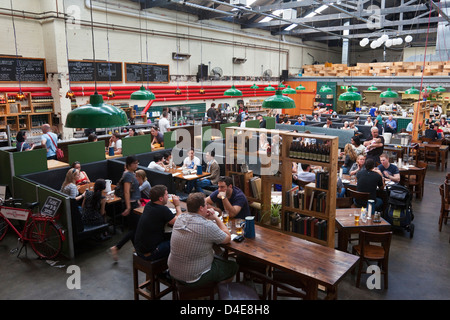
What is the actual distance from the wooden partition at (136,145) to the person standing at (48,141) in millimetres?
1530

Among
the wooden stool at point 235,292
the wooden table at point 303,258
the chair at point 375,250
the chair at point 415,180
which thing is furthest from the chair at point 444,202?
the wooden stool at point 235,292

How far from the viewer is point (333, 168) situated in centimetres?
433

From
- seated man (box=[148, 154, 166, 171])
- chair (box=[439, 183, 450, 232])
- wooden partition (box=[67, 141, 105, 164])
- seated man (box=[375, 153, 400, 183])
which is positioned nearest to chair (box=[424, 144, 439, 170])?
seated man (box=[375, 153, 400, 183])

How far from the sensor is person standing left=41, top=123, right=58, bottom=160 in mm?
7746

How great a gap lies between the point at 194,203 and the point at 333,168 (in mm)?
1888

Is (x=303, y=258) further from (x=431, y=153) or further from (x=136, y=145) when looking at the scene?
(x=431, y=153)

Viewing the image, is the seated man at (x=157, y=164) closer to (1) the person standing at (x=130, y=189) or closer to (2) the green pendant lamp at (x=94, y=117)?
(1) the person standing at (x=130, y=189)

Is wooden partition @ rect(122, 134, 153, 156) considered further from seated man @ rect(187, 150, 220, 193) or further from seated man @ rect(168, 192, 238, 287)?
seated man @ rect(168, 192, 238, 287)

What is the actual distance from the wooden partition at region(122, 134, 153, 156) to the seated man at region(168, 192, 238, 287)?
198 inches

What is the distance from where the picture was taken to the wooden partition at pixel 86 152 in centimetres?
706

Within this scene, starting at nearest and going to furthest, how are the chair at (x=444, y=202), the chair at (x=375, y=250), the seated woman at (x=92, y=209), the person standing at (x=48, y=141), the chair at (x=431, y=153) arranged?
1. the chair at (x=375, y=250)
2. the seated woman at (x=92, y=209)
3. the chair at (x=444, y=202)
4. the person standing at (x=48, y=141)
5. the chair at (x=431, y=153)

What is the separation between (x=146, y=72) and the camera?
41.9ft
